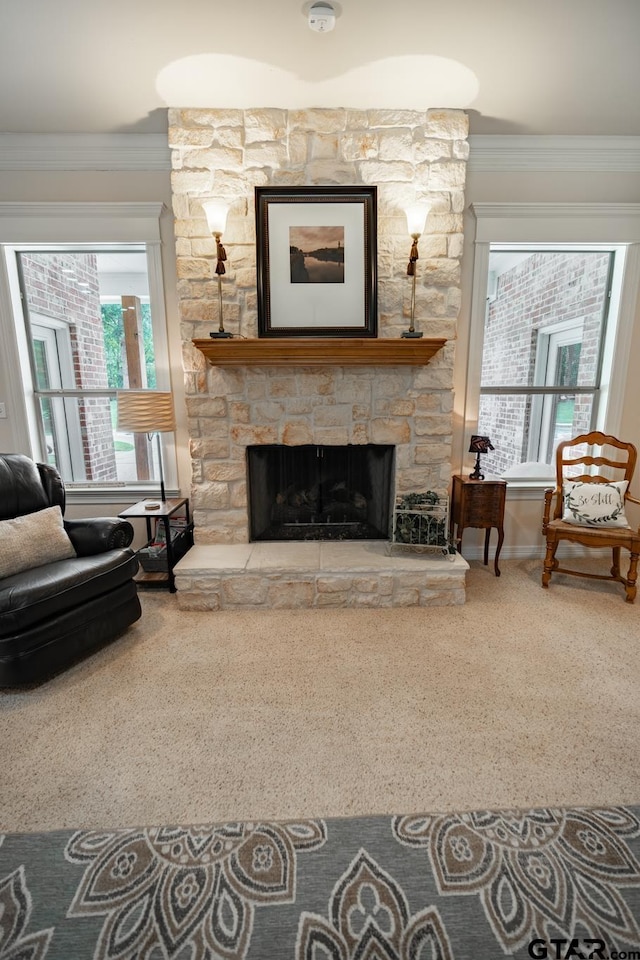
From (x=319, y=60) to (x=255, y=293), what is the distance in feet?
3.74

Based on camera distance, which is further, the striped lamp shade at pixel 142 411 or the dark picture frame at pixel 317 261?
the striped lamp shade at pixel 142 411

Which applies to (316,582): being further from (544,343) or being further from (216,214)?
(544,343)

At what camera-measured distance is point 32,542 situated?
2277 millimetres

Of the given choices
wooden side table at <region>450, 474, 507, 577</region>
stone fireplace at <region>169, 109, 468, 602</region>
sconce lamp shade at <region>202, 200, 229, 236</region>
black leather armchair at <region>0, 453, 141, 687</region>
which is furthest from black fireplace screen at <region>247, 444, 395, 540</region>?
sconce lamp shade at <region>202, 200, 229, 236</region>

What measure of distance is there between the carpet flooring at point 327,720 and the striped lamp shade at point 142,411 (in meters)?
1.18

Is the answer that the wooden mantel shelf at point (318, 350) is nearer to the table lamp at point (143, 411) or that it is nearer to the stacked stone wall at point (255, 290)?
the stacked stone wall at point (255, 290)

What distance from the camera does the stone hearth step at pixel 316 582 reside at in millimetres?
2639

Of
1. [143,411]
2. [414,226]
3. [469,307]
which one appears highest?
[414,226]

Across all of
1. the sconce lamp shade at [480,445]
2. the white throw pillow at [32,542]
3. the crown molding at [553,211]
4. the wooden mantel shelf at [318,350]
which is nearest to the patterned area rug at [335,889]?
the white throw pillow at [32,542]

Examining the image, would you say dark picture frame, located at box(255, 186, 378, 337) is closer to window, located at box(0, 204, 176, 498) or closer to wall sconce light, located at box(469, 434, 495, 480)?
window, located at box(0, 204, 176, 498)

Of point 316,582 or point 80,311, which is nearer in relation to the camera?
point 316,582

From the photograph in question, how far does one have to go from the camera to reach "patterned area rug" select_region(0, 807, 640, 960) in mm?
1060

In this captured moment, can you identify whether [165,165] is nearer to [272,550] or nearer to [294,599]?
[272,550]

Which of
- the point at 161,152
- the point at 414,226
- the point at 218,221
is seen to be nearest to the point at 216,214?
the point at 218,221
